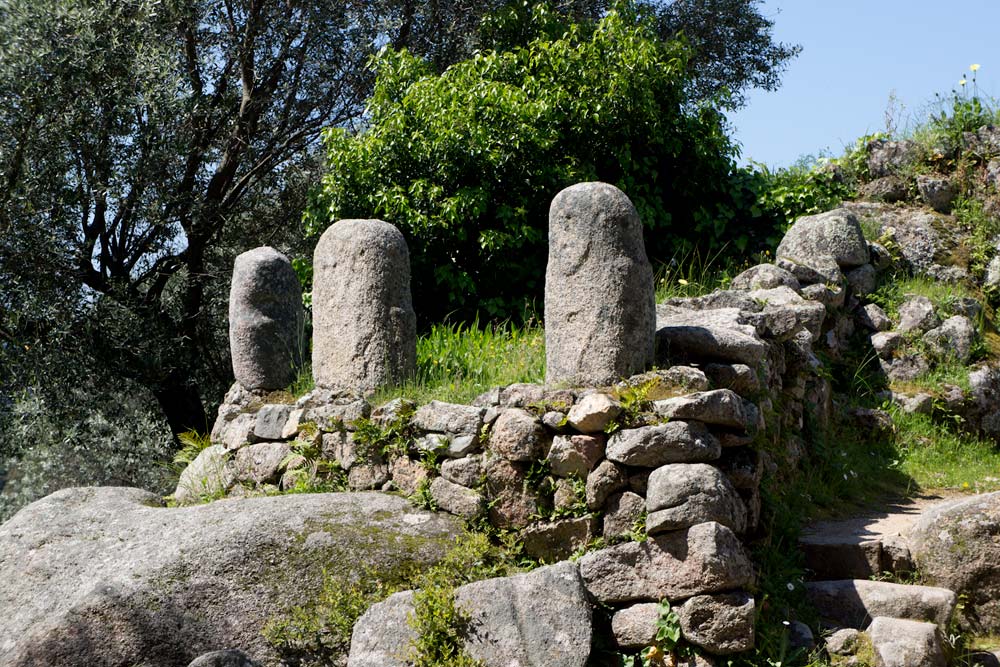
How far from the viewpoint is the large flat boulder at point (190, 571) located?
7258 millimetres

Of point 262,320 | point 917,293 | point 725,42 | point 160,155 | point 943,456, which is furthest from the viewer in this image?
point 725,42

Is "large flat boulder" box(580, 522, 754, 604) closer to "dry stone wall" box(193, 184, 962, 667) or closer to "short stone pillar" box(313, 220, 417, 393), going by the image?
"dry stone wall" box(193, 184, 962, 667)

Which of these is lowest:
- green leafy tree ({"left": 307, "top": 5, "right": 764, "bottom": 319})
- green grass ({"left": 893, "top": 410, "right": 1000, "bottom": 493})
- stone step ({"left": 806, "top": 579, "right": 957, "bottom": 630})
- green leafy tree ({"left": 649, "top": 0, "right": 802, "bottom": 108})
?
stone step ({"left": 806, "top": 579, "right": 957, "bottom": 630})

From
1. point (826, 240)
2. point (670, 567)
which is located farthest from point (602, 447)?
point (826, 240)

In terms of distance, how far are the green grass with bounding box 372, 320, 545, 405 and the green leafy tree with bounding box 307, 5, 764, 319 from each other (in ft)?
5.75

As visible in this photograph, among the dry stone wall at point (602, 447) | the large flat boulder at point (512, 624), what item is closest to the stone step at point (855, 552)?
the dry stone wall at point (602, 447)

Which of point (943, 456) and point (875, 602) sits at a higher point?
point (943, 456)

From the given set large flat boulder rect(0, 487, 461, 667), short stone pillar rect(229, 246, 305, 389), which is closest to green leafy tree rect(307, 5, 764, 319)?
short stone pillar rect(229, 246, 305, 389)

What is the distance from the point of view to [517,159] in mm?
12078

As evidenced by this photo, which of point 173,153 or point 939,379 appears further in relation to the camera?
point 173,153

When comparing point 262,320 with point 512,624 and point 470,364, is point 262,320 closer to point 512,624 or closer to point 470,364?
point 470,364

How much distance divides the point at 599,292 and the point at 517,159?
485 cm

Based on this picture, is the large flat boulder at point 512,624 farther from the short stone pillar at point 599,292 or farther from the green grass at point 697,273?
the green grass at point 697,273

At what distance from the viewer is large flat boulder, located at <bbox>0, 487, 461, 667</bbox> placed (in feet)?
23.8
